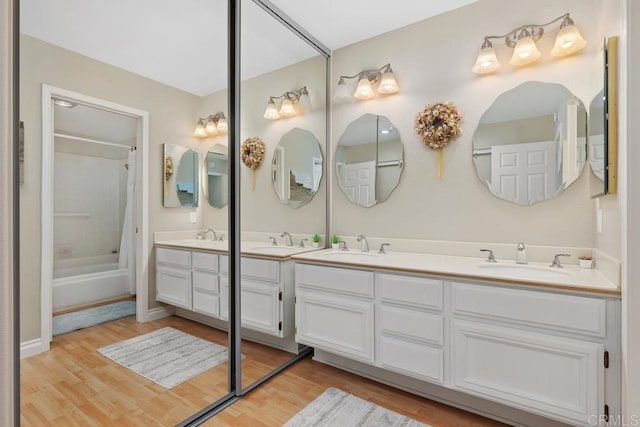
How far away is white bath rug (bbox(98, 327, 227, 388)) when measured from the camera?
1530mm

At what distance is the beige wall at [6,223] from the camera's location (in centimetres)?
115

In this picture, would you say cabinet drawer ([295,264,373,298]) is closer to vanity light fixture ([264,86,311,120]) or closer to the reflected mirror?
the reflected mirror

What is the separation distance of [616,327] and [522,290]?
1.19 ft

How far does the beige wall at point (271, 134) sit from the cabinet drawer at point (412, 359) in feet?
3.78

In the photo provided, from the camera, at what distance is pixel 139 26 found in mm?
1566

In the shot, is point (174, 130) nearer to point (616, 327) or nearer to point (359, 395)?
point (359, 395)

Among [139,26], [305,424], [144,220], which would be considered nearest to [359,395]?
[305,424]

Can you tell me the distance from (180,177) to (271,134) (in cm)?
86

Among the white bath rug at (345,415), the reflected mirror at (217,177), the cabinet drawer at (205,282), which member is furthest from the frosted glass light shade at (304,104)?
the white bath rug at (345,415)

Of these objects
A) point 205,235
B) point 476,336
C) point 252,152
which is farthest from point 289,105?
point 476,336

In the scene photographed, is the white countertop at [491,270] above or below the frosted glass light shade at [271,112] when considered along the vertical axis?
below

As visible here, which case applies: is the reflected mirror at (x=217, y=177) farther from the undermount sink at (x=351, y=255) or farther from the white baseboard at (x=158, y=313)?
the undermount sink at (x=351, y=255)

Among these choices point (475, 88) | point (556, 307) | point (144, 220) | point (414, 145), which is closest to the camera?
point (556, 307)

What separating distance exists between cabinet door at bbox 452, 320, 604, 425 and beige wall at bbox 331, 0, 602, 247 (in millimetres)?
752
